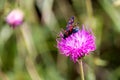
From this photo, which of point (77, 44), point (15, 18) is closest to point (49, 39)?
point (15, 18)

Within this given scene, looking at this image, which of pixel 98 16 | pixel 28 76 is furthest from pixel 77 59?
pixel 98 16

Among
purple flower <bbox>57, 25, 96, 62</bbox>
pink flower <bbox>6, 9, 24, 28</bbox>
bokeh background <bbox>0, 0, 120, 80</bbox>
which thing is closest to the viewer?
purple flower <bbox>57, 25, 96, 62</bbox>

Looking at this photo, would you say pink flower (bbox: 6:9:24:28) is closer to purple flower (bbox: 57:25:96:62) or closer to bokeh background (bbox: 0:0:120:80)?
bokeh background (bbox: 0:0:120:80)

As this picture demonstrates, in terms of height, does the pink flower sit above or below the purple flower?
above

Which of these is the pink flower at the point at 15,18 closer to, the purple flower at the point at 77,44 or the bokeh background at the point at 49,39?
the bokeh background at the point at 49,39

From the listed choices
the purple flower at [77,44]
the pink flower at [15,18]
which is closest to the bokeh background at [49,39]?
the pink flower at [15,18]

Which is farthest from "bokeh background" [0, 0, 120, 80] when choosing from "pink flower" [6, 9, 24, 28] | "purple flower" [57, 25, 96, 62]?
"purple flower" [57, 25, 96, 62]

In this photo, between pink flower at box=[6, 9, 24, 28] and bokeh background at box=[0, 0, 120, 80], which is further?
bokeh background at box=[0, 0, 120, 80]
